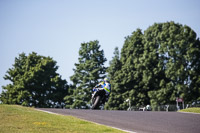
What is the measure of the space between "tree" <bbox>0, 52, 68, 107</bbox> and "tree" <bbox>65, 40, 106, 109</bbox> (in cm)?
289

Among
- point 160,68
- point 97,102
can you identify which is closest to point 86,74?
point 160,68

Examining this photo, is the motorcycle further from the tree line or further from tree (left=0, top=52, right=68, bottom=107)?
tree (left=0, top=52, right=68, bottom=107)

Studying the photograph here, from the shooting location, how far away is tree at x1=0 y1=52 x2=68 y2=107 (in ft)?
176

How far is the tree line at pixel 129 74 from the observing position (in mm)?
41688

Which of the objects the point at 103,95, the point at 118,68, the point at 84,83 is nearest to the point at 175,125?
the point at 103,95

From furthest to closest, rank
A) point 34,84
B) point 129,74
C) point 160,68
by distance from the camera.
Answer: point 34,84
point 129,74
point 160,68

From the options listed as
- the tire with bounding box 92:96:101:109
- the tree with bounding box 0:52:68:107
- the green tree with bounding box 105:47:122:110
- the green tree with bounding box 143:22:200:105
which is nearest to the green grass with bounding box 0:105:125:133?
the tire with bounding box 92:96:101:109

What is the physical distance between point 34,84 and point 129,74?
59.4ft

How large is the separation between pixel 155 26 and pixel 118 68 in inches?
363

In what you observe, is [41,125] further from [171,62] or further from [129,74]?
[129,74]

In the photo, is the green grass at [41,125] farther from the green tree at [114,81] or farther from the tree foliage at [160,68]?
the green tree at [114,81]

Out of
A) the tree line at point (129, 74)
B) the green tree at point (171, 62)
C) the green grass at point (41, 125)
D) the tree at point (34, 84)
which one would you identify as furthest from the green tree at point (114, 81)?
the green grass at point (41, 125)

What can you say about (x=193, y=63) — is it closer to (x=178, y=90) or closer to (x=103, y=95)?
(x=178, y=90)

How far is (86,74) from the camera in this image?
56.1 metres
